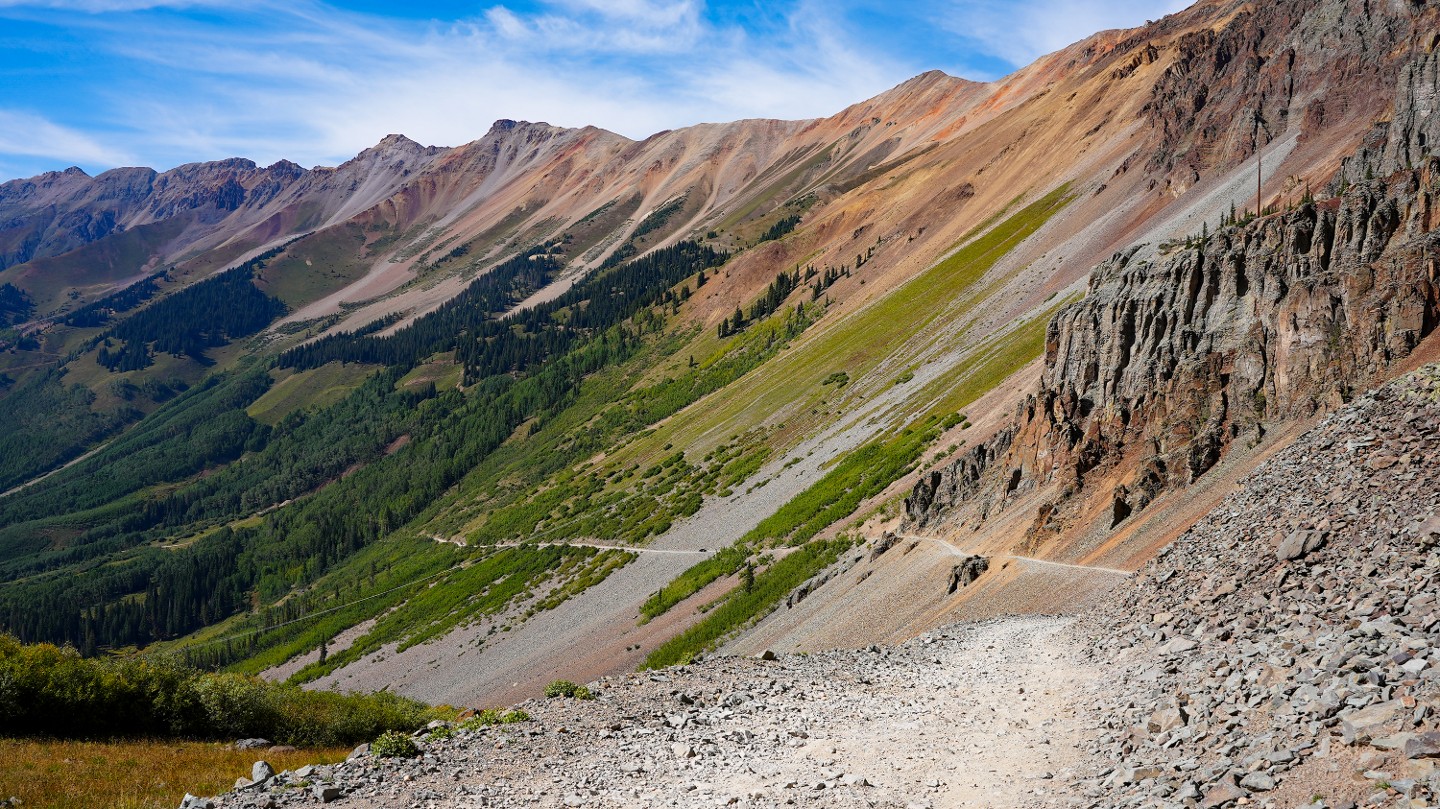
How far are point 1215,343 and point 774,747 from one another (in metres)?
31.4

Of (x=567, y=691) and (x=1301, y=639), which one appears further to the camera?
(x=567, y=691)

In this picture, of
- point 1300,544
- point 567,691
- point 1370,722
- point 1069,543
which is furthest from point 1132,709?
point 1069,543

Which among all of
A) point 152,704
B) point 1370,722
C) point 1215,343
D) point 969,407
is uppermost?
point 152,704

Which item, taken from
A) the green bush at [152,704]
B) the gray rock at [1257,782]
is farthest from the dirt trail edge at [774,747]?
the green bush at [152,704]

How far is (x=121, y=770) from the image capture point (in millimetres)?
20000

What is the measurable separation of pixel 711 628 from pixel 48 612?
213237 millimetres

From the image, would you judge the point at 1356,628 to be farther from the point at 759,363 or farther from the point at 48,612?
the point at 48,612

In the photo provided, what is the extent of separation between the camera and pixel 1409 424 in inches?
832

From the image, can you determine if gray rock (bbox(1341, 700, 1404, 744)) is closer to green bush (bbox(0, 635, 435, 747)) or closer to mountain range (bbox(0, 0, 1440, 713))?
mountain range (bbox(0, 0, 1440, 713))

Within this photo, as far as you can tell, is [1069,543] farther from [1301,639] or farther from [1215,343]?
[1301,639]

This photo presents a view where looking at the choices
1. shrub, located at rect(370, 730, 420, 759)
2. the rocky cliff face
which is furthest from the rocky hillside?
the rocky cliff face

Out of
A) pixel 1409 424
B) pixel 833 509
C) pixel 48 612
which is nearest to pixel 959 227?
pixel 833 509

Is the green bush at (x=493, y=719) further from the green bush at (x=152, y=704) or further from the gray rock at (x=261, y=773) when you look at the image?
the green bush at (x=152, y=704)

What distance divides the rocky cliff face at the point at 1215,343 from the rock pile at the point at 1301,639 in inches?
277
